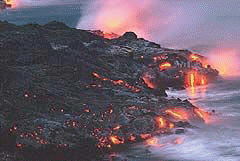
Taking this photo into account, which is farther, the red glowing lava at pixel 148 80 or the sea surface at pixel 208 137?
the red glowing lava at pixel 148 80

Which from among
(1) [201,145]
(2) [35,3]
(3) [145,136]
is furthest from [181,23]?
(3) [145,136]

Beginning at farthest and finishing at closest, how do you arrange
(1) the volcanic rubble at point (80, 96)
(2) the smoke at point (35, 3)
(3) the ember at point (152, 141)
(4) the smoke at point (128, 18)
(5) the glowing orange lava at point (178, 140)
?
(2) the smoke at point (35, 3) < (4) the smoke at point (128, 18) < (5) the glowing orange lava at point (178, 140) < (3) the ember at point (152, 141) < (1) the volcanic rubble at point (80, 96)

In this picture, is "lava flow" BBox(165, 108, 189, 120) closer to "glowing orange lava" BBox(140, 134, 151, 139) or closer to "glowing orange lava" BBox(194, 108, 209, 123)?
"glowing orange lava" BBox(194, 108, 209, 123)

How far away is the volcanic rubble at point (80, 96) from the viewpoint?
107ft

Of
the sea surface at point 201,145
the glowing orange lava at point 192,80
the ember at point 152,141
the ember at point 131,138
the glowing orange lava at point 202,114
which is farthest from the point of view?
the glowing orange lava at point 192,80

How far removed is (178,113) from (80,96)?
708 centimetres

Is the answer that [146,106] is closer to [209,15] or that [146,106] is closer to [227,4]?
[209,15]

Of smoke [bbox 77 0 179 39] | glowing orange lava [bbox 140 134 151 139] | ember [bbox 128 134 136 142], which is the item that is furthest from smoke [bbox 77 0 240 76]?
ember [bbox 128 134 136 142]

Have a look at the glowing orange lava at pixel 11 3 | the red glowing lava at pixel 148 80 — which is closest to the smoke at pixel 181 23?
the red glowing lava at pixel 148 80

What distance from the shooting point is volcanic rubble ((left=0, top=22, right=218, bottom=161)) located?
32719 millimetres

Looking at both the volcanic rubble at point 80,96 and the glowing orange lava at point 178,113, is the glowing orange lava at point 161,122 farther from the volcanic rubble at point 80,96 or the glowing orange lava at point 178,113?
the glowing orange lava at point 178,113

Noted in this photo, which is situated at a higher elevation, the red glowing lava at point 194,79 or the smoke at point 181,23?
the smoke at point 181,23

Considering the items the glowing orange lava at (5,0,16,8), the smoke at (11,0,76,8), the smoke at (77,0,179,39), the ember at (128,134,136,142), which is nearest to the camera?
the ember at (128,134,136,142)

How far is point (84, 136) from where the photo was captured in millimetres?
33969
